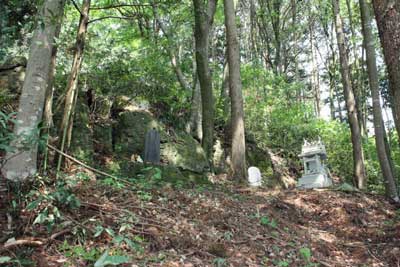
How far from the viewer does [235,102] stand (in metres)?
7.37

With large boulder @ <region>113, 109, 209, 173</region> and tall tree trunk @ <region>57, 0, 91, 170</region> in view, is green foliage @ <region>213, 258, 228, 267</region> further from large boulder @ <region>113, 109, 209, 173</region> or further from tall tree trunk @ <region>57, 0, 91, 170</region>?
large boulder @ <region>113, 109, 209, 173</region>

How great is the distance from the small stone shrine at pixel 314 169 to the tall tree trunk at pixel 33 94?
804 centimetres

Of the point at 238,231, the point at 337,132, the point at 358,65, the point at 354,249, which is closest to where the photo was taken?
the point at 238,231

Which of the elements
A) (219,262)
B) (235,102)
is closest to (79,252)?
(219,262)

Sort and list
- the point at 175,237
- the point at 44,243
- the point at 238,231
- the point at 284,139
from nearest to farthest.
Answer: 1. the point at 44,243
2. the point at 175,237
3. the point at 238,231
4. the point at 284,139

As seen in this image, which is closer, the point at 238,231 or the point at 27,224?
the point at 27,224

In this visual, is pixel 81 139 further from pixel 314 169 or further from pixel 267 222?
pixel 314 169

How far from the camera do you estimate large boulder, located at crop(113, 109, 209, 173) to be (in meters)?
8.29

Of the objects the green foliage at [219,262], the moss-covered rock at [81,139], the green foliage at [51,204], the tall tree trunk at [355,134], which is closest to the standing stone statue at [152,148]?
the moss-covered rock at [81,139]

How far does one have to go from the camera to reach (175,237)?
11.6ft

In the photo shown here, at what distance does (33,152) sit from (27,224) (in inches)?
35.7

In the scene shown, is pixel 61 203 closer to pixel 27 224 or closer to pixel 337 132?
pixel 27 224

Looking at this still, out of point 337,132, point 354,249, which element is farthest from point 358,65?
point 354,249

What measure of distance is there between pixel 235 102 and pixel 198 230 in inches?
155
